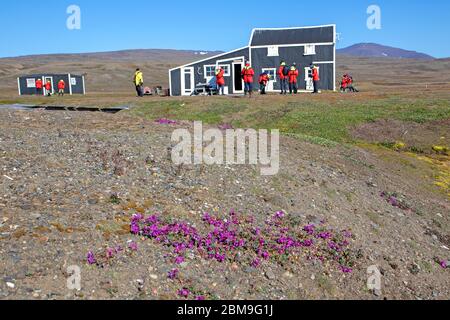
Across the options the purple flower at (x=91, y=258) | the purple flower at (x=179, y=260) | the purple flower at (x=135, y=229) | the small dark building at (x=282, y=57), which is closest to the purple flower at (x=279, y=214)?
the purple flower at (x=179, y=260)

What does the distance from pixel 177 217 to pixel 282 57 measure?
119ft

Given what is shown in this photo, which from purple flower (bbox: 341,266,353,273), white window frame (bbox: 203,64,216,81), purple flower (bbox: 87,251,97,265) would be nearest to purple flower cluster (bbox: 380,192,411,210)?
purple flower (bbox: 341,266,353,273)

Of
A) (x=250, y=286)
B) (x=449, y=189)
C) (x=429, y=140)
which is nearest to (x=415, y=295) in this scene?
(x=250, y=286)

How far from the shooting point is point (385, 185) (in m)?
13.7

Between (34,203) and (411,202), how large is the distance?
8990 millimetres

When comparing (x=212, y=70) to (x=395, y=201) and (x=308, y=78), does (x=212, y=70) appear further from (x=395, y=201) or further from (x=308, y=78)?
(x=395, y=201)

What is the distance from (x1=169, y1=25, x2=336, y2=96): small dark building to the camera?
4259 cm

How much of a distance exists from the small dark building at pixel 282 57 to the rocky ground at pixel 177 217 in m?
29.4

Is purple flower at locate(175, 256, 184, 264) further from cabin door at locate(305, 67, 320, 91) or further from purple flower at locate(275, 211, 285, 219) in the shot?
cabin door at locate(305, 67, 320, 91)

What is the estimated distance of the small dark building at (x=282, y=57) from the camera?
4259 cm

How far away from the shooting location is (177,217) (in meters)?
8.89

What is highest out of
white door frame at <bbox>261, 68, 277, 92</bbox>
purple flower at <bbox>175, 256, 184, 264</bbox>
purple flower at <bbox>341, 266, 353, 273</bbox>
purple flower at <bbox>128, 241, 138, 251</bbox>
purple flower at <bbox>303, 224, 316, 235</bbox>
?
white door frame at <bbox>261, 68, 277, 92</bbox>

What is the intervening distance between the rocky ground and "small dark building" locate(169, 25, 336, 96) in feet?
96.6
